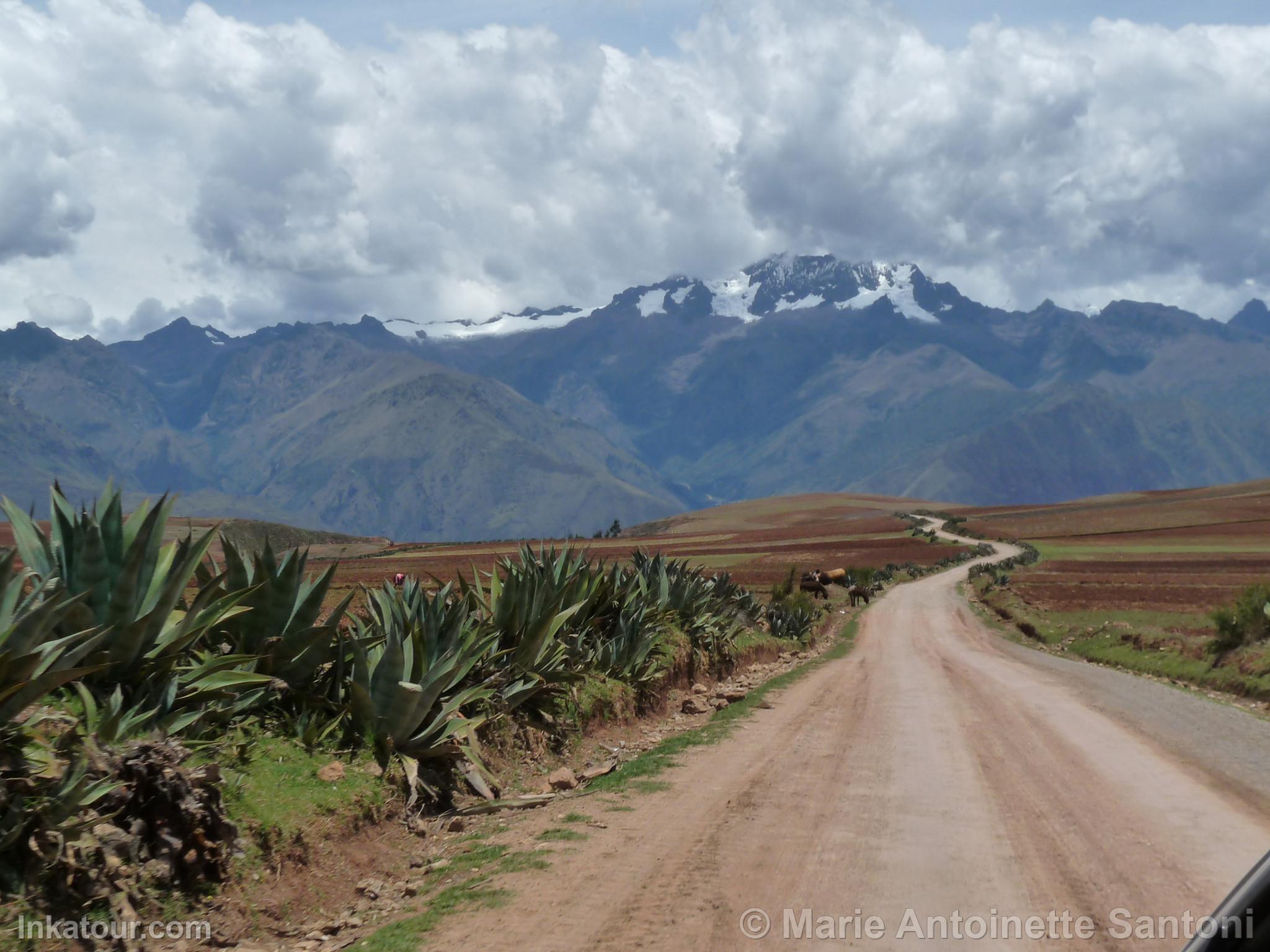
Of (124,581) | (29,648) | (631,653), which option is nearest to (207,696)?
(124,581)

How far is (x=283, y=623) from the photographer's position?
7.64m

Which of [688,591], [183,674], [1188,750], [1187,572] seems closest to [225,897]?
[183,674]

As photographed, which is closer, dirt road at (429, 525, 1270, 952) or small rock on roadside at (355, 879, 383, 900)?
dirt road at (429, 525, 1270, 952)

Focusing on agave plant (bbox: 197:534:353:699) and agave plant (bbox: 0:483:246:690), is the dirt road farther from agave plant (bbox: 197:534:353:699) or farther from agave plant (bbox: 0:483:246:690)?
agave plant (bbox: 0:483:246:690)

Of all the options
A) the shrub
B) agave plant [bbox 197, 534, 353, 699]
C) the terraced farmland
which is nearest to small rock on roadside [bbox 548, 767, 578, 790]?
agave plant [bbox 197, 534, 353, 699]

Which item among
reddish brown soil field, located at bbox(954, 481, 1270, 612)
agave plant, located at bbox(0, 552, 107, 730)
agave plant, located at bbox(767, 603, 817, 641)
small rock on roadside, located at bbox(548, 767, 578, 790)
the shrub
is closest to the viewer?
agave plant, located at bbox(0, 552, 107, 730)

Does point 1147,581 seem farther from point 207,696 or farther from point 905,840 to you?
point 207,696

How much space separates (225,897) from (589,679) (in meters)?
6.50

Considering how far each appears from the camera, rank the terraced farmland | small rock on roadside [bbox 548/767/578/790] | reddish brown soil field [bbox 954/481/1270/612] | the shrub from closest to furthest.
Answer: small rock on roadside [bbox 548/767/578/790] < the shrub < the terraced farmland < reddish brown soil field [bbox 954/481/1270/612]

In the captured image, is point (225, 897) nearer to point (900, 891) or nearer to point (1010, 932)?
point (900, 891)

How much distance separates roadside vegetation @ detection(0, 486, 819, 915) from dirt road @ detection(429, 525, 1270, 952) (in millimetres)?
1591

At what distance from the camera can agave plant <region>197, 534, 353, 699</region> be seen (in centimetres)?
748

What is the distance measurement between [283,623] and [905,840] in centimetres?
497

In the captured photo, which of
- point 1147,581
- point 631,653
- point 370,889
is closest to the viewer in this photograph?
point 370,889
